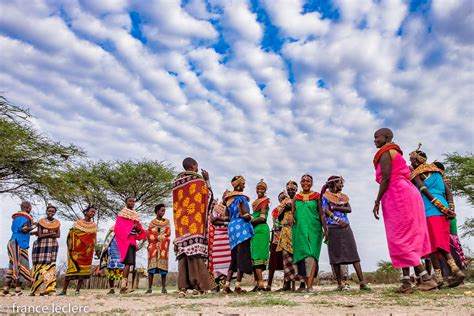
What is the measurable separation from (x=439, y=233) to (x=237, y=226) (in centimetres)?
348

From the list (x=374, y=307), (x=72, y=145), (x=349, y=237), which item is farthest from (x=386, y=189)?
(x=72, y=145)

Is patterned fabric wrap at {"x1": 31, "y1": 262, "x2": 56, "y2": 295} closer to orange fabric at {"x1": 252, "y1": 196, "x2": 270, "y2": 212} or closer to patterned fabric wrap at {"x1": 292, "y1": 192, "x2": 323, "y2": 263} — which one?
orange fabric at {"x1": 252, "y1": 196, "x2": 270, "y2": 212}

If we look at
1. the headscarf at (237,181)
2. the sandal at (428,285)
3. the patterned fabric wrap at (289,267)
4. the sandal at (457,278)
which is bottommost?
the sandal at (428,285)

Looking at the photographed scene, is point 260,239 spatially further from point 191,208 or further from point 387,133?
point 387,133

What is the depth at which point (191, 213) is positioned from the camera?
7.67m

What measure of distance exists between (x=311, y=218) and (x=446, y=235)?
2.29 meters

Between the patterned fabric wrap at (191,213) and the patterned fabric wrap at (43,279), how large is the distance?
13.5 feet

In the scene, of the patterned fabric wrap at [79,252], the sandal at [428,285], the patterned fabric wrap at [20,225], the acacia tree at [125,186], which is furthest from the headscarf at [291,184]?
the acacia tree at [125,186]

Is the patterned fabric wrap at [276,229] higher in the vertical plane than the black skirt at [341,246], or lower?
higher

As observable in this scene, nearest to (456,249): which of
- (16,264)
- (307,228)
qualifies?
(307,228)

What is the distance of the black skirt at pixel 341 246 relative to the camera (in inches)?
305

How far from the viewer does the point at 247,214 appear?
7.96 meters

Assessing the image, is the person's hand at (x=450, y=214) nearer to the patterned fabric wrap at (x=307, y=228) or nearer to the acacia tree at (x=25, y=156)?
the patterned fabric wrap at (x=307, y=228)

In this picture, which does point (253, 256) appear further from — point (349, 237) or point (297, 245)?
point (349, 237)
